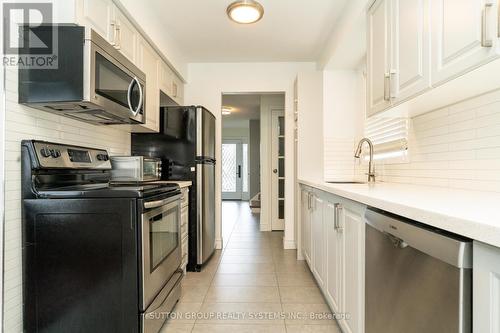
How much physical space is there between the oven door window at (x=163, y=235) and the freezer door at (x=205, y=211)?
0.74 m

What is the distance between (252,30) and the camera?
9.35ft

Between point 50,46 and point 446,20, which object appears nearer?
A: point 446,20

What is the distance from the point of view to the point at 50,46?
59.2 inches

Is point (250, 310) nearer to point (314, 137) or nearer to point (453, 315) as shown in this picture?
point (453, 315)

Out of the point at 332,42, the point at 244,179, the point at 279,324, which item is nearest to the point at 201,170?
the point at 279,324

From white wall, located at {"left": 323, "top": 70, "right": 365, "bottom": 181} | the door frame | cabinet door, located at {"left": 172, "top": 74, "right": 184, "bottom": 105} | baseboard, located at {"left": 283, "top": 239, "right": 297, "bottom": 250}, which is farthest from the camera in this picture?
the door frame

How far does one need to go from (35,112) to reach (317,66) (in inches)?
118

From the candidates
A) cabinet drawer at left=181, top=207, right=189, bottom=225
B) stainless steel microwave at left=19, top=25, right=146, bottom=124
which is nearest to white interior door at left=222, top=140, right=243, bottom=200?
cabinet drawer at left=181, top=207, right=189, bottom=225

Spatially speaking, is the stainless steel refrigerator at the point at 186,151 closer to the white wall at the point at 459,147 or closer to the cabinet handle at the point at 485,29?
the white wall at the point at 459,147

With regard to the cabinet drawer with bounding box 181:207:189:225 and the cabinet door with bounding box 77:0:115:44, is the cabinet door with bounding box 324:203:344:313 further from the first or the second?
the cabinet door with bounding box 77:0:115:44

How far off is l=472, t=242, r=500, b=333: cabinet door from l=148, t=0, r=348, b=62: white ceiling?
7.52 ft

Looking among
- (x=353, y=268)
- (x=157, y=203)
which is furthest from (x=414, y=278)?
(x=157, y=203)

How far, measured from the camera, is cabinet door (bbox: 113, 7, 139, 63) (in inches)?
77.3

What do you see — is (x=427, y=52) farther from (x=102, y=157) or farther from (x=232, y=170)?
(x=232, y=170)
